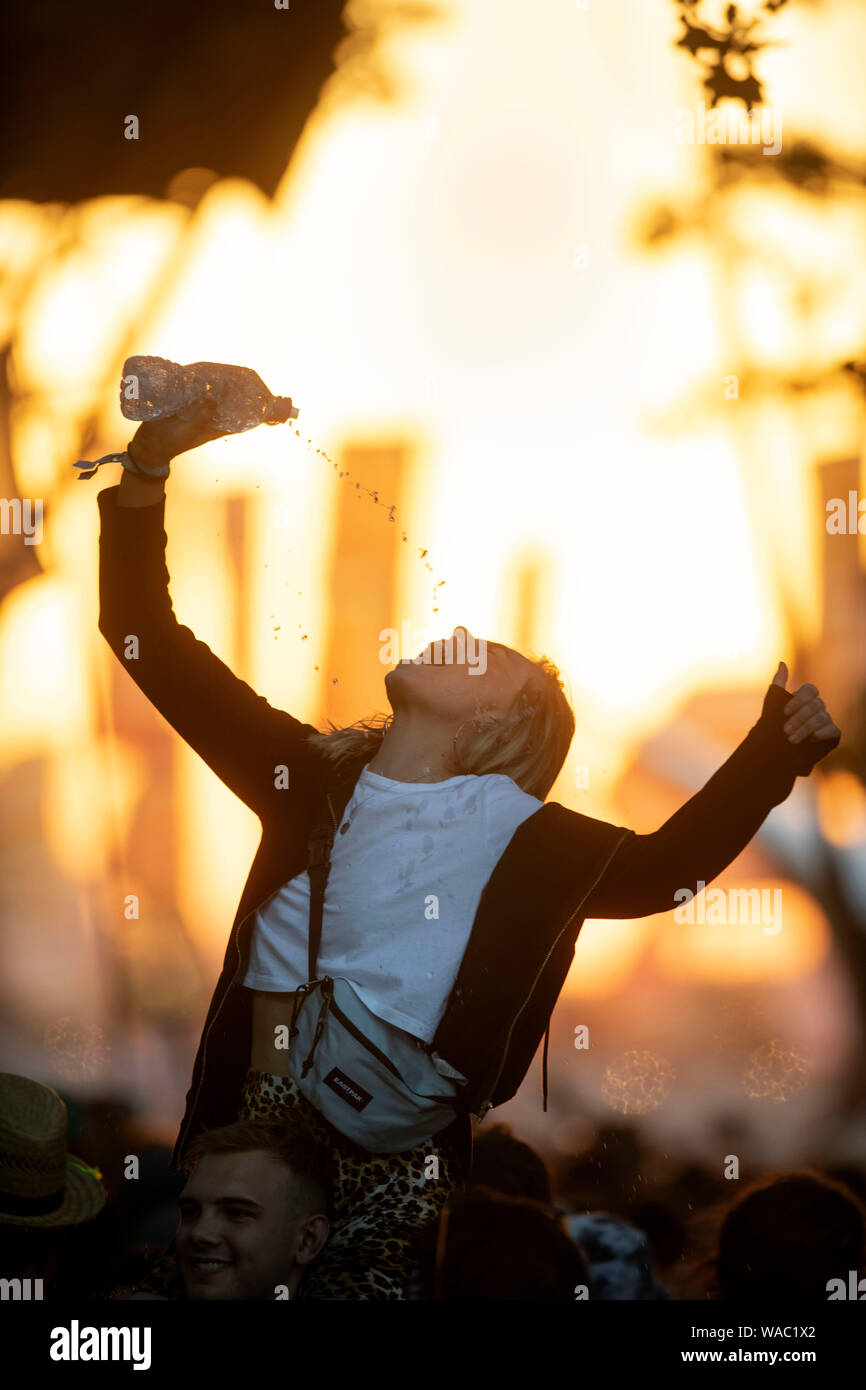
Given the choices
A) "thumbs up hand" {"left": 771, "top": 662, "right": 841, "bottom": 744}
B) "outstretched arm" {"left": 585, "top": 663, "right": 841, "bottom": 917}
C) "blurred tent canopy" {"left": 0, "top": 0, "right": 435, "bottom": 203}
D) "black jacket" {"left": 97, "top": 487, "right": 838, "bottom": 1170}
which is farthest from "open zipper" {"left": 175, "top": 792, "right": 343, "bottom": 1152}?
"blurred tent canopy" {"left": 0, "top": 0, "right": 435, "bottom": 203}

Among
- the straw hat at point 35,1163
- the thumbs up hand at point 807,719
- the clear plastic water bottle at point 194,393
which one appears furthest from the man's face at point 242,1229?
the clear plastic water bottle at point 194,393

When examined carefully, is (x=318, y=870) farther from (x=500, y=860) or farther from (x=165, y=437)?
(x=165, y=437)

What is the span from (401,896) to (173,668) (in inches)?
21.7

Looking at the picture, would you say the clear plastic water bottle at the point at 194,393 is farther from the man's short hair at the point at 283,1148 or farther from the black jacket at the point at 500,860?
the man's short hair at the point at 283,1148

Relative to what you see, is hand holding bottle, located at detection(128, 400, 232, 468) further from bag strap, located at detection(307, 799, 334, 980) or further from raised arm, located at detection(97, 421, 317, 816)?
bag strap, located at detection(307, 799, 334, 980)

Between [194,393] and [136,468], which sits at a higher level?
[194,393]

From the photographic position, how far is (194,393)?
2348 millimetres

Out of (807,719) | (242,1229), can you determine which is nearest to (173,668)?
(242,1229)

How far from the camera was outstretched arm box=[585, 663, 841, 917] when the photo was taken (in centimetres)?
227

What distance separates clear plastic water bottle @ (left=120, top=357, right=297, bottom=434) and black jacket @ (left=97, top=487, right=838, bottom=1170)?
157 millimetres

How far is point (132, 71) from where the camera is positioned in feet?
10.6

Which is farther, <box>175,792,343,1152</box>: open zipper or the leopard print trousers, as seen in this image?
<box>175,792,343,1152</box>: open zipper

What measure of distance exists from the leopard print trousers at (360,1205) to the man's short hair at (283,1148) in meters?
0.06

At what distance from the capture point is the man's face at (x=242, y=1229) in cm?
202
